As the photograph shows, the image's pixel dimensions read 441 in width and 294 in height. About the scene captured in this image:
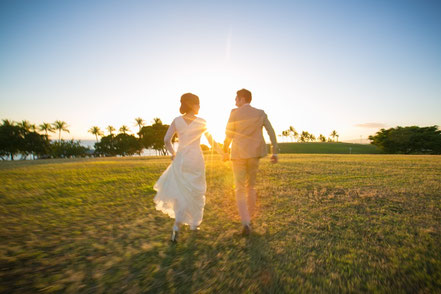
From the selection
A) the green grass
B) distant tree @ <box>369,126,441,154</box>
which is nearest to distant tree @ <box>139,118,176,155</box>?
the green grass

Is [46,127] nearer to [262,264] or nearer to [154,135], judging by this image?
[154,135]

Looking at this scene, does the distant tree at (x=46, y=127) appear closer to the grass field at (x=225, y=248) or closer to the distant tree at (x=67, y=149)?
the distant tree at (x=67, y=149)

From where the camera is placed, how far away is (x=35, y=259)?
2922 millimetres

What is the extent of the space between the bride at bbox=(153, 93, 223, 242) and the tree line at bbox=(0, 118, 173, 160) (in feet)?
206

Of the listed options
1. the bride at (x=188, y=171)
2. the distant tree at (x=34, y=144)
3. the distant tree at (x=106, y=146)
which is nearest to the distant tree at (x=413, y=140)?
the bride at (x=188, y=171)

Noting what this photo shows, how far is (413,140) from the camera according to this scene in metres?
71.0

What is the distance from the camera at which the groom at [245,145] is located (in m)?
3.81

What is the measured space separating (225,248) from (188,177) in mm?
1305

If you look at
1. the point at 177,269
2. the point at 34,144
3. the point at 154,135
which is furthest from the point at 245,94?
the point at 34,144

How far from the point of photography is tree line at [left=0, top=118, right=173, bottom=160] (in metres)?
52.4

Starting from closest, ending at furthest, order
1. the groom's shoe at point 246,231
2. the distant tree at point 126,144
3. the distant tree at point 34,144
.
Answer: the groom's shoe at point 246,231, the distant tree at point 34,144, the distant tree at point 126,144

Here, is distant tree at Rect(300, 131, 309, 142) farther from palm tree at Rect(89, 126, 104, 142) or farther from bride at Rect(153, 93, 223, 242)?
bride at Rect(153, 93, 223, 242)

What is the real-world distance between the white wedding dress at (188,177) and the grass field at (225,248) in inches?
19.5

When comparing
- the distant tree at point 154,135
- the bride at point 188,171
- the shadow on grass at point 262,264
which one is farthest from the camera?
the distant tree at point 154,135
